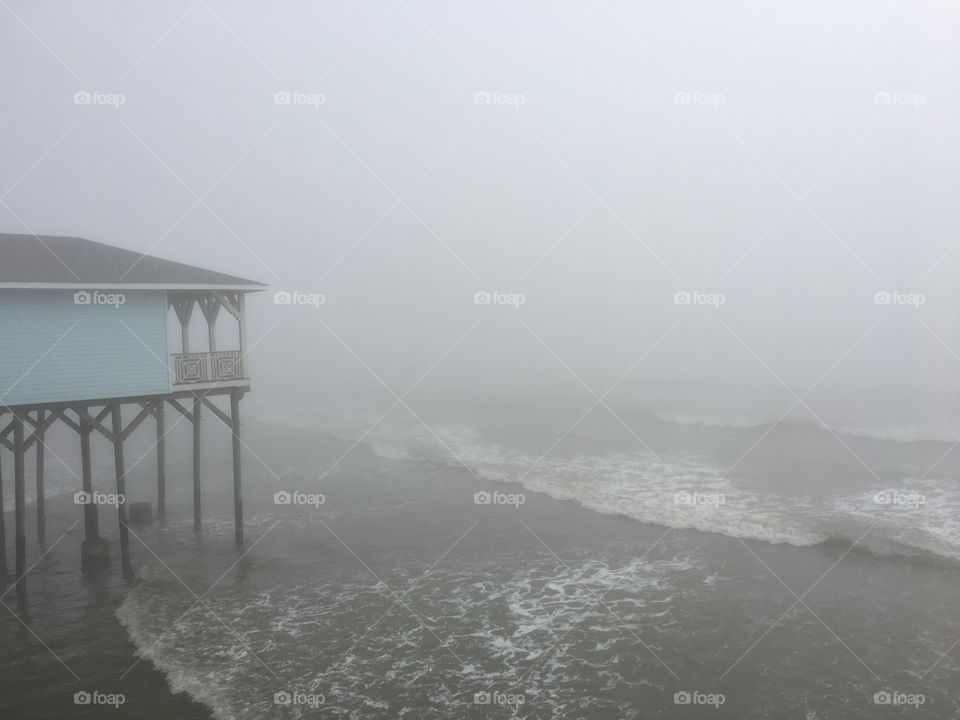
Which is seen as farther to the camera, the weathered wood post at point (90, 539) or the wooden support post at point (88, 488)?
the weathered wood post at point (90, 539)

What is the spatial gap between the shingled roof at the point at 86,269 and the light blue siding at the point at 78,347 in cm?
44

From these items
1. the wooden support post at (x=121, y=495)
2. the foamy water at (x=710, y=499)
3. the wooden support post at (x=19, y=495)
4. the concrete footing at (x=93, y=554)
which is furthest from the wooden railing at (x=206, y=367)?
the foamy water at (x=710, y=499)

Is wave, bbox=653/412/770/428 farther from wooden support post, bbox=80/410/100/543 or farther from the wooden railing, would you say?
wooden support post, bbox=80/410/100/543

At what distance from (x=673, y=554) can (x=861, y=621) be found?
5355 mm

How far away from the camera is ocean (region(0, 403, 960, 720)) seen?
480 inches

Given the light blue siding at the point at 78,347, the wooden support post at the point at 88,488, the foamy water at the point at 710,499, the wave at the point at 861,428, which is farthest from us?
the wave at the point at 861,428

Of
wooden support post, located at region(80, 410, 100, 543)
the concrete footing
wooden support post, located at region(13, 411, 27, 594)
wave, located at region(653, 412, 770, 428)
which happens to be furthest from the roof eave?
wave, located at region(653, 412, 770, 428)

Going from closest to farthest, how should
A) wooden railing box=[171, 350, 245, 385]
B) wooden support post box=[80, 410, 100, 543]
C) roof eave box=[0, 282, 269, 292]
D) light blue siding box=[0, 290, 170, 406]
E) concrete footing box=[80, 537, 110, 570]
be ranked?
roof eave box=[0, 282, 269, 292] → light blue siding box=[0, 290, 170, 406] → wooden support post box=[80, 410, 100, 543] → concrete footing box=[80, 537, 110, 570] → wooden railing box=[171, 350, 245, 385]

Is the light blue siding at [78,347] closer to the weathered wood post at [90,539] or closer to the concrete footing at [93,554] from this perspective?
the weathered wood post at [90,539]

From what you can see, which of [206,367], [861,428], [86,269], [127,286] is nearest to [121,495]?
[206,367]

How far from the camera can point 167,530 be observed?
2186 centimetres

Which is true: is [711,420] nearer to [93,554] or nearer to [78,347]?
[93,554]

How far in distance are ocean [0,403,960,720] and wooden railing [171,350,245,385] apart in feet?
16.1

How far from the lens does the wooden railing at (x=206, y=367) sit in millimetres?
18078
